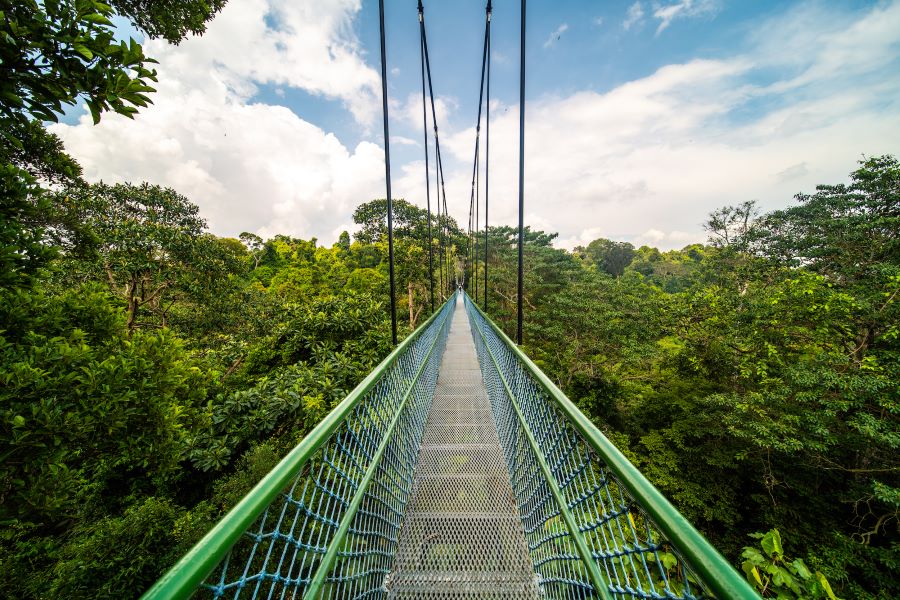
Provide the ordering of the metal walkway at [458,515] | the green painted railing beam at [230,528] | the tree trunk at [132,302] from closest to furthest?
the green painted railing beam at [230,528] < the metal walkway at [458,515] < the tree trunk at [132,302]

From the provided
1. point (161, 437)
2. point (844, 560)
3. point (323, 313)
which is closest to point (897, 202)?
point (844, 560)

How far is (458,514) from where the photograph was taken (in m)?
1.80

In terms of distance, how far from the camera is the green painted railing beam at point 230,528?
50 centimetres

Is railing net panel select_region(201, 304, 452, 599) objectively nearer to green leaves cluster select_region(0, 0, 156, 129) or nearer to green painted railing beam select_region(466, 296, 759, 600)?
green painted railing beam select_region(466, 296, 759, 600)

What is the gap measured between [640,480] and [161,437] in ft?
12.2

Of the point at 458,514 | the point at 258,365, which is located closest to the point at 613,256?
the point at 258,365

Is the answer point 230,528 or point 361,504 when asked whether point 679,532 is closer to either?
point 230,528

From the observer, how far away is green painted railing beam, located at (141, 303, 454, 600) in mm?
497

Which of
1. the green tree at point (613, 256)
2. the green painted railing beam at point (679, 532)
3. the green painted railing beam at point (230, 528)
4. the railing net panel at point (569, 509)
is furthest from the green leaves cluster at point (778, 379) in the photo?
the green tree at point (613, 256)

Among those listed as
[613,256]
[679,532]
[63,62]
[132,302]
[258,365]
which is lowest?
[258,365]

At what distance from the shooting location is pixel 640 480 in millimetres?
768

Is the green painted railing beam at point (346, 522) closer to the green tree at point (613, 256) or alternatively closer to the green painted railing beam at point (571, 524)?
the green painted railing beam at point (571, 524)

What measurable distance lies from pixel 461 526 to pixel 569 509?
2.51 feet

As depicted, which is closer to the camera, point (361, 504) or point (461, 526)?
point (361, 504)
